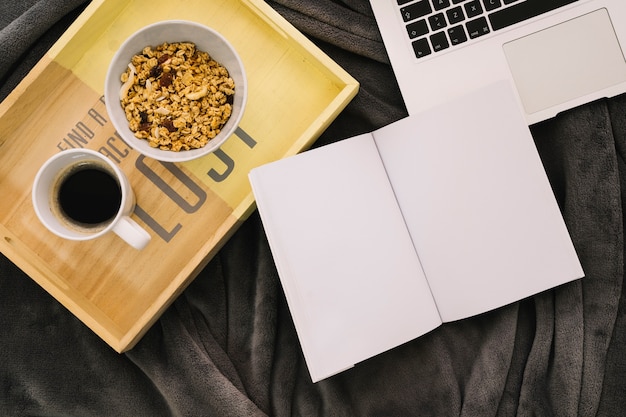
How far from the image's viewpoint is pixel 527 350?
738 millimetres

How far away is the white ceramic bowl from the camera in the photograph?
58cm

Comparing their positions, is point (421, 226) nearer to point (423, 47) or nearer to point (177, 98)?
point (423, 47)

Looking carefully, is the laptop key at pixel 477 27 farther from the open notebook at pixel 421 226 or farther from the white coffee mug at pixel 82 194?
the white coffee mug at pixel 82 194

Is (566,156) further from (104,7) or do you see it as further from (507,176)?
(104,7)

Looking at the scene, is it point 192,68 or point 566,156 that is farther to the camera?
point 566,156

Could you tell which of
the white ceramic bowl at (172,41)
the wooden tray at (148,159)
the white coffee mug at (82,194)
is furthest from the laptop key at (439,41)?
the white coffee mug at (82,194)

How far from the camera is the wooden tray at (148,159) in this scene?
63 centimetres

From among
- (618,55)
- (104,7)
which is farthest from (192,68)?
(618,55)

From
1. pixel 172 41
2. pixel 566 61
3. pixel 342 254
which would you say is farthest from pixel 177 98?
pixel 566 61

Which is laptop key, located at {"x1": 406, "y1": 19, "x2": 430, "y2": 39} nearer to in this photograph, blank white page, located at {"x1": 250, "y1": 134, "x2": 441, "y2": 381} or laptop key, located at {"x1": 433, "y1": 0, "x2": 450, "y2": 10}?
laptop key, located at {"x1": 433, "y1": 0, "x2": 450, "y2": 10}

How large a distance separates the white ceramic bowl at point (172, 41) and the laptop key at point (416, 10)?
23 cm

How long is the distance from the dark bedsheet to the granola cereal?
17 cm

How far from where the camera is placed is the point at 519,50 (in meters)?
0.68

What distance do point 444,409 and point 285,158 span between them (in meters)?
0.39
